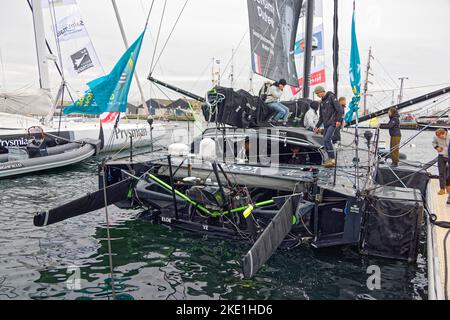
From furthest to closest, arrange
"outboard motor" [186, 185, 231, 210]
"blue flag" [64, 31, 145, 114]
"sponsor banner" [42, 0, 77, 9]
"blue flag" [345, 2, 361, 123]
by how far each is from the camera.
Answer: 1. "sponsor banner" [42, 0, 77, 9]
2. "blue flag" [345, 2, 361, 123]
3. "blue flag" [64, 31, 145, 114]
4. "outboard motor" [186, 185, 231, 210]

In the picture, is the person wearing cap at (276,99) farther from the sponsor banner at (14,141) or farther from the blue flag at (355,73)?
the sponsor banner at (14,141)

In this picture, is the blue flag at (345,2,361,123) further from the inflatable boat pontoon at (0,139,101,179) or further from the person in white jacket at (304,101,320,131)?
the inflatable boat pontoon at (0,139,101,179)

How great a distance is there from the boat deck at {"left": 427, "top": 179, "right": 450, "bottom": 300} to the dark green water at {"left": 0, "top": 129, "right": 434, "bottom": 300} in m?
0.53

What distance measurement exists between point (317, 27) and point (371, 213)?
17.0 m

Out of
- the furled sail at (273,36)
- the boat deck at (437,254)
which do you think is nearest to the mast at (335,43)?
the furled sail at (273,36)

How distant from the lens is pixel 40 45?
17.8 metres

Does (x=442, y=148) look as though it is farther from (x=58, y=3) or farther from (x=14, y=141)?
(x=58, y=3)

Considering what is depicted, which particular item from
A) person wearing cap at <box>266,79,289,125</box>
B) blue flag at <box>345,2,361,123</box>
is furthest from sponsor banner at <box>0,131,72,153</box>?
blue flag at <box>345,2,361,123</box>

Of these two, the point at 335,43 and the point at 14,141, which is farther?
the point at 14,141

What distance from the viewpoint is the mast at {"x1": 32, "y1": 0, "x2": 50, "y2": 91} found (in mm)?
17797

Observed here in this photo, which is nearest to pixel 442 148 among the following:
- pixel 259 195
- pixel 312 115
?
pixel 312 115

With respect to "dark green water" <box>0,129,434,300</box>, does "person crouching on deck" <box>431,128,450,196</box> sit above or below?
above

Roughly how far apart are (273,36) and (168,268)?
7.01 meters

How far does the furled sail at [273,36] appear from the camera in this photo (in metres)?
9.34
